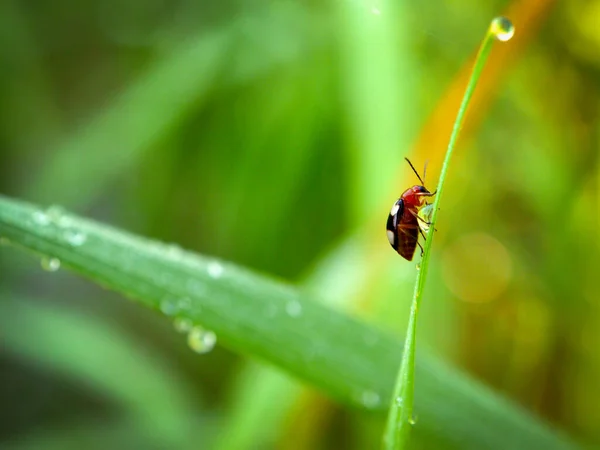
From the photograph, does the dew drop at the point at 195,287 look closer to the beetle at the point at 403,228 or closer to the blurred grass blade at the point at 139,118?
the beetle at the point at 403,228

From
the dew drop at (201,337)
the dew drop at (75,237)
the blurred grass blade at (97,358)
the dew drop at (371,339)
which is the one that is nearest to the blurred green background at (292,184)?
the blurred grass blade at (97,358)

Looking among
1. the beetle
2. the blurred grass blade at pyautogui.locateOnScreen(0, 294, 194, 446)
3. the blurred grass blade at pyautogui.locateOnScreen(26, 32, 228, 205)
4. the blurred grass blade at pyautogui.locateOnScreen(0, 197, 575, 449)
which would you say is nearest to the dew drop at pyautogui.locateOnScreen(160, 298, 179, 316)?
the blurred grass blade at pyautogui.locateOnScreen(0, 197, 575, 449)

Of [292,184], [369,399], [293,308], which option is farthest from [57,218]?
[292,184]

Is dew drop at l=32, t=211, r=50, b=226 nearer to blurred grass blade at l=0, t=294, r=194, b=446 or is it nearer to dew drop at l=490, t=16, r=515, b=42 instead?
dew drop at l=490, t=16, r=515, b=42

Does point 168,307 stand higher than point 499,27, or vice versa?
point 499,27

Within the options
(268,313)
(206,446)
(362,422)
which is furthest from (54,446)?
(268,313)

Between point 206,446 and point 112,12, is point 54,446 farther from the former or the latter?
point 112,12

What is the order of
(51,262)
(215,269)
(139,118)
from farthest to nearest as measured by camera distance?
(139,118) → (215,269) → (51,262)

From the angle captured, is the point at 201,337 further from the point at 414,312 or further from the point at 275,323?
the point at 414,312
